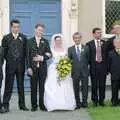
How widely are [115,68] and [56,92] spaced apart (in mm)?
1595

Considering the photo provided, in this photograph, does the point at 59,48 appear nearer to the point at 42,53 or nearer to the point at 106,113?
the point at 42,53

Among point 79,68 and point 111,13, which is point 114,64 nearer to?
point 79,68

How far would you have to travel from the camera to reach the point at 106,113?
13.7 m

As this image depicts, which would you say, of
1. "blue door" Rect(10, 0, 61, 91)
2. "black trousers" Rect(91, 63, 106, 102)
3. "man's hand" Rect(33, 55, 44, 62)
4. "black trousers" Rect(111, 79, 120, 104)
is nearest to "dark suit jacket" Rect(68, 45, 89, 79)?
"black trousers" Rect(91, 63, 106, 102)

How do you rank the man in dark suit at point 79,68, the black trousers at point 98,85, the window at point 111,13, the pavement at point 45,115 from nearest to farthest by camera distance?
the pavement at point 45,115 → the man in dark suit at point 79,68 → the black trousers at point 98,85 → the window at point 111,13

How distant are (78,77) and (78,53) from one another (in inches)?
22.5

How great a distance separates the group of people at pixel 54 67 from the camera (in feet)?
46.2

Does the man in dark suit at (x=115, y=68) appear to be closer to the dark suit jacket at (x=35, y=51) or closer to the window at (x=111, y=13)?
the dark suit jacket at (x=35, y=51)

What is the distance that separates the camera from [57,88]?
14.2 m

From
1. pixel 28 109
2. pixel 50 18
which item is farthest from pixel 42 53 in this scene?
pixel 50 18

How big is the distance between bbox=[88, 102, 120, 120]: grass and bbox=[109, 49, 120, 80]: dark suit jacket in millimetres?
747

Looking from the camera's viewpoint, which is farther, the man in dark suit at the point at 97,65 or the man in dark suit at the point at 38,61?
the man in dark suit at the point at 97,65

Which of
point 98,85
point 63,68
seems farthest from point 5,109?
point 98,85

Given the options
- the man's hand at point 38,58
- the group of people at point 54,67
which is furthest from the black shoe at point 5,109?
the man's hand at point 38,58
